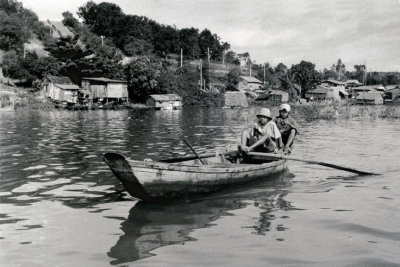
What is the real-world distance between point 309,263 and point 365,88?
96005 mm

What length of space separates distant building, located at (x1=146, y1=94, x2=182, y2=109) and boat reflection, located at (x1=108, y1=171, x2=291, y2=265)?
51.5 metres

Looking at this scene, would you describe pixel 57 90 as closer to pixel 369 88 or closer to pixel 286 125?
pixel 286 125

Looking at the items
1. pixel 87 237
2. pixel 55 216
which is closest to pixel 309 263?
pixel 87 237

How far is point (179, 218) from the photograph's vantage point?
7.14m

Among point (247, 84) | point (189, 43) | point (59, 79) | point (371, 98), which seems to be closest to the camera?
point (59, 79)

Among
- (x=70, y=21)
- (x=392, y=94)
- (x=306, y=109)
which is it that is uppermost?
(x=70, y=21)

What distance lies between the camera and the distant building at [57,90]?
176 ft

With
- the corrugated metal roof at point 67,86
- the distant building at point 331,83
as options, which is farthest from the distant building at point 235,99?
the distant building at point 331,83

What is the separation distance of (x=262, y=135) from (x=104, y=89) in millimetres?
50743

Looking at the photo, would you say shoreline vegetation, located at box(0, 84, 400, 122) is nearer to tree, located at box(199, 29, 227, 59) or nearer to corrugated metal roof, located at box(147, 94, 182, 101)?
corrugated metal roof, located at box(147, 94, 182, 101)

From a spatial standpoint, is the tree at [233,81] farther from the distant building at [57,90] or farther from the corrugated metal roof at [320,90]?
the distant building at [57,90]

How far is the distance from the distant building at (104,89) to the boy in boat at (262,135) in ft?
163

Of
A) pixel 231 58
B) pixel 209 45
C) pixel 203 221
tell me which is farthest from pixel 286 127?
pixel 231 58

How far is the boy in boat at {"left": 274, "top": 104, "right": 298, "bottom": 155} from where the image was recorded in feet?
38.7
